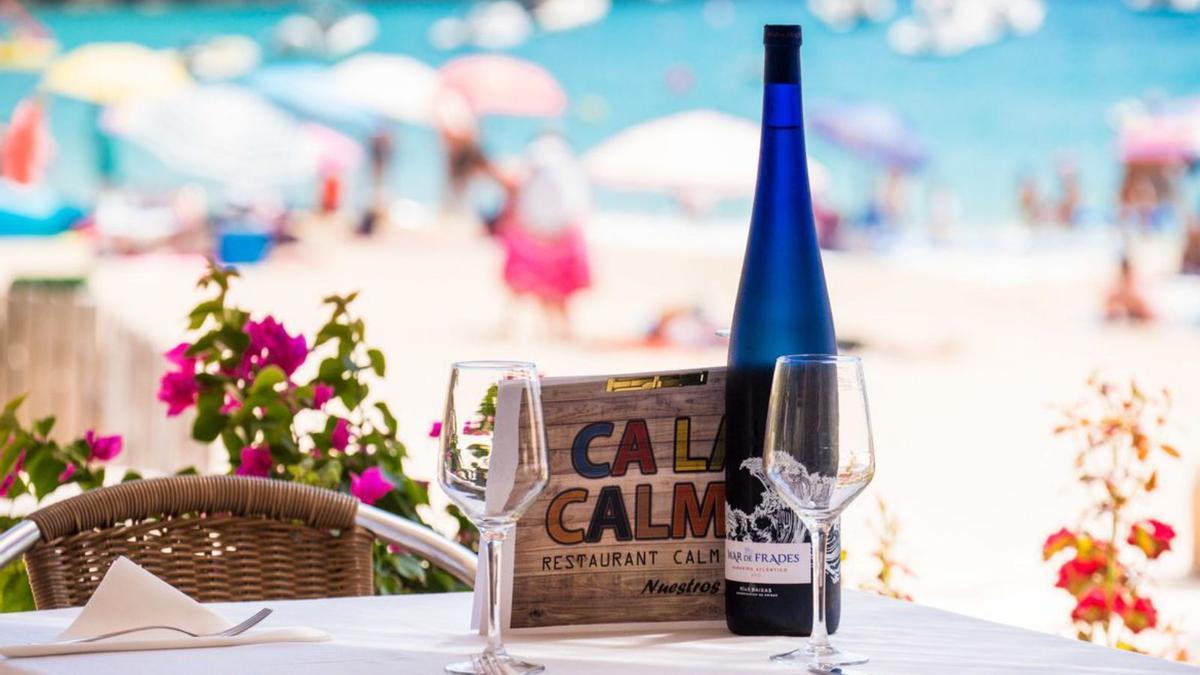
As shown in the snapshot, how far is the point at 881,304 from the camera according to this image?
1569 centimetres

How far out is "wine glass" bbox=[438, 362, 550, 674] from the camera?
883 millimetres

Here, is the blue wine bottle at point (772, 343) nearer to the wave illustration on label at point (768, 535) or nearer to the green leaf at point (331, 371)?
the wave illustration on label at point (768, 535)

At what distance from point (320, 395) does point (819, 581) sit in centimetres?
86

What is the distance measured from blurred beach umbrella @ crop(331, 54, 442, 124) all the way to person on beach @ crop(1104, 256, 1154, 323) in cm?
687

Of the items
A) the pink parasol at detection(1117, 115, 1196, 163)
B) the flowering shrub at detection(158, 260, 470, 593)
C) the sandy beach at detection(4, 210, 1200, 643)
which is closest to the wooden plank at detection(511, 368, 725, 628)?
the flowering shrub at detection(158, 260, 470, 593)

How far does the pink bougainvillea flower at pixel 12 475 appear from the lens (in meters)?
1.63

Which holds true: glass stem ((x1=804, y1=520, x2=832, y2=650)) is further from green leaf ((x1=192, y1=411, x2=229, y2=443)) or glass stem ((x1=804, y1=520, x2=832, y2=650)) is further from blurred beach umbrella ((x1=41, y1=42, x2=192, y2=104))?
blurred beach umbrella ((x1=41, y1=42, x2=192, y2=104))

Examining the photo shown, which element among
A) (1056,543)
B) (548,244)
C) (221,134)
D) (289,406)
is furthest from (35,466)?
(221,134)

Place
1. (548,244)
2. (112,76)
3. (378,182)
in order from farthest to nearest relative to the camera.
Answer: (378,182) < (112,76) < (548,244)

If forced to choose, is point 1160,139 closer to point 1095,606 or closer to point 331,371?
point 1095,606

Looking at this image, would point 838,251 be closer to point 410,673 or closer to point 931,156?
point 931,156

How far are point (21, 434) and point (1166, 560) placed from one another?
4.31 meters

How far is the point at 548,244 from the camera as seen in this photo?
13.8m

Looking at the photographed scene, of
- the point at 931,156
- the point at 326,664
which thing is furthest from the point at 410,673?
the point at 931,156
